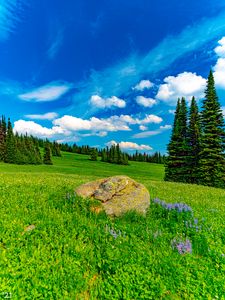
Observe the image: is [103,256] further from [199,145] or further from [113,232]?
[199,145]

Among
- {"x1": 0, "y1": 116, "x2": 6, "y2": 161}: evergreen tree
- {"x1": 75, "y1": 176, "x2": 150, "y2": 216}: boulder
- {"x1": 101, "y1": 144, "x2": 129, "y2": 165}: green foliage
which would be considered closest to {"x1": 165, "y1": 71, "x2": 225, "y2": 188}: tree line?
{"x1": 75, "y1": 176, "x2": 150, "y2": 216}: boulder

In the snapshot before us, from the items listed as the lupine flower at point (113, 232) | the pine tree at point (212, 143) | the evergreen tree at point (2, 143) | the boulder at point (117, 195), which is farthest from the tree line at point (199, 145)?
the evergreen tree at point (2, 143)

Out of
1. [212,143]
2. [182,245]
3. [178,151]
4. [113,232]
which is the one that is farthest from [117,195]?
[178,151]

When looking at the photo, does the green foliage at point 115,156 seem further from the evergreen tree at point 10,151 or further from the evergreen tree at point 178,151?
the evergreen tree at point 178,151

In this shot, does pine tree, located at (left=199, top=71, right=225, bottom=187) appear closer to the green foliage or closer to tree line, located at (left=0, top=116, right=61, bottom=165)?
tree line, located at (left=0, top=116, right=61, bottom=165)

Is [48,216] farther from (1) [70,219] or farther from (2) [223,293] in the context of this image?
(2) [223,293]

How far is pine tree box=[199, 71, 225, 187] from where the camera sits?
1438 inches

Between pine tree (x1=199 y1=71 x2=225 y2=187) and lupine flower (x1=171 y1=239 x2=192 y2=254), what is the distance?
32.4 meters

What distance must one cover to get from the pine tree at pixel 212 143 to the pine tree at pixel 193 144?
246 centimetres

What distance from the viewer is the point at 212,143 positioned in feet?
123

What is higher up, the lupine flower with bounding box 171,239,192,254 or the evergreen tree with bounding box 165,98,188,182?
the evergreen tree with bounding box 165,98,188,182

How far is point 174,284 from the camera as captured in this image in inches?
208

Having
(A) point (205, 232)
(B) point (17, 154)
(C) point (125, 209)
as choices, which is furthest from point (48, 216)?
(B) point (17, 154)

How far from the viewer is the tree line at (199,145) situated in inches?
1448
